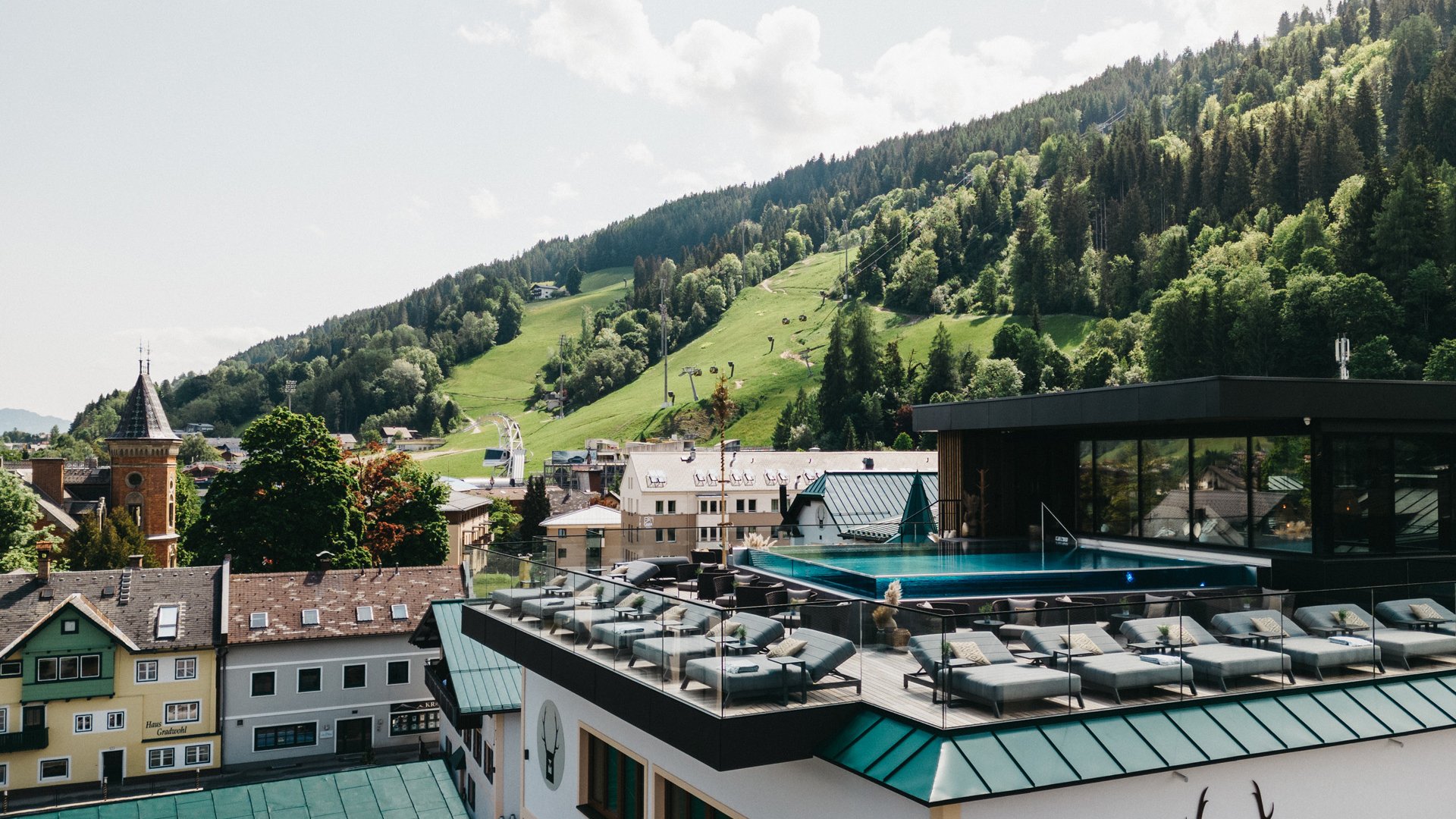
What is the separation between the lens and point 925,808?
7.50 m

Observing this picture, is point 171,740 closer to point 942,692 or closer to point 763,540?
point 763,540

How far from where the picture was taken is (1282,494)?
559 inches

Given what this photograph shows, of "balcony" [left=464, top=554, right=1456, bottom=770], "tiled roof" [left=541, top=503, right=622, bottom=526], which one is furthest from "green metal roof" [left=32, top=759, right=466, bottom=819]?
"tiled roof" [left=541, top=503, right=622, bottom=526]

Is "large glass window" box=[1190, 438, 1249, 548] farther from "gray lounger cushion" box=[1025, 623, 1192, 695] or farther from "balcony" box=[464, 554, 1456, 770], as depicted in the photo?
"gray lounger cushion" box=[1025, 623, 1192, 695]

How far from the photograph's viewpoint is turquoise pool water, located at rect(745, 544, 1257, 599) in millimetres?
13977

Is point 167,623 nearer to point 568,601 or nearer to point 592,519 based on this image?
point 592,519

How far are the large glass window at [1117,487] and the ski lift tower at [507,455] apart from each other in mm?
110677

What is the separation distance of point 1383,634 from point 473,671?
52.8 ft

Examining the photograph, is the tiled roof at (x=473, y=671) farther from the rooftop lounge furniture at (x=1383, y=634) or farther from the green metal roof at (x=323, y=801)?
the rooftop lounge furniture at (x=1383, y=634)

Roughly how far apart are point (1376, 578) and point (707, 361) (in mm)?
163229

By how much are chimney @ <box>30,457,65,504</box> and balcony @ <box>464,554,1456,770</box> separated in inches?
3460

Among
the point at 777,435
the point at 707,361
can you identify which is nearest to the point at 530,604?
the point at 777,435

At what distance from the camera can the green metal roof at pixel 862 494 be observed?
3512 cm

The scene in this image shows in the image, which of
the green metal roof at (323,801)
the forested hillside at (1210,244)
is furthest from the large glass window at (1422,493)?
the forested hillside at (1210,244)
